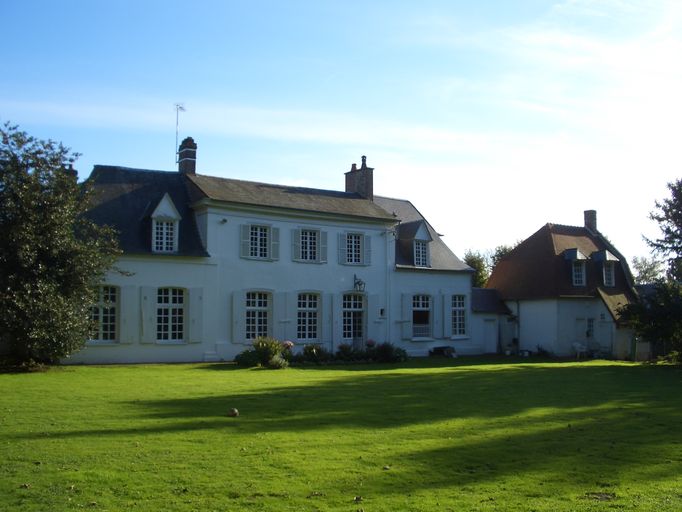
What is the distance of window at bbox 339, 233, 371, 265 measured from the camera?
113 feet

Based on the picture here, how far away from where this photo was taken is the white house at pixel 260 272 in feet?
92.6

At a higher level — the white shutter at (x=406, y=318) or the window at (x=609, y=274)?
the window at (x=609, y=274)

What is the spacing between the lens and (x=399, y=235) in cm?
3731

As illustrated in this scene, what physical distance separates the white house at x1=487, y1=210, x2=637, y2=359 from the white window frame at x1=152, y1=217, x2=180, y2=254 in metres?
19.8

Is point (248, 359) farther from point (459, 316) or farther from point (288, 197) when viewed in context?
point (459, 316)

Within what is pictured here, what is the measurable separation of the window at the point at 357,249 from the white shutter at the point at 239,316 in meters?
5.84

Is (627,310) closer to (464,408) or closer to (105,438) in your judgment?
(464,408)

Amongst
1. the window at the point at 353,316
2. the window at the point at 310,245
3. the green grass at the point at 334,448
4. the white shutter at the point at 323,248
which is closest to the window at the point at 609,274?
the window at the point at 353,316

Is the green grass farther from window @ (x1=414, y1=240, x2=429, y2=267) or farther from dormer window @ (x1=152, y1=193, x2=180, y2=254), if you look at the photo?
window @ (x1=414, y1=240, x2=429, y2=267)

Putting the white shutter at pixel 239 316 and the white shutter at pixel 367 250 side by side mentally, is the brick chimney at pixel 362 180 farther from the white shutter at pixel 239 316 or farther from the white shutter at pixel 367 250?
the white shutter at pixel 239 316

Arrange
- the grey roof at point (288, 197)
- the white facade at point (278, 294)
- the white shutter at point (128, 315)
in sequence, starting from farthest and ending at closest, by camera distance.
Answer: the grey roof at point (288, 197) → the white facade at point (278, 294) → the white shutter at point (128, 315)

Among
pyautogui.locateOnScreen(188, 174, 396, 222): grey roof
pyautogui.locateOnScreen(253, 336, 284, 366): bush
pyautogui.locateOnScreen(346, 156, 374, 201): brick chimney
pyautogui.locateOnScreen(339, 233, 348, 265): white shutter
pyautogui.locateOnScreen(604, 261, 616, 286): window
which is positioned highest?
pyautogui.locateOnScreen(346, 156, 374, 201): brick chimney

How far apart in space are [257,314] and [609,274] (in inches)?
820

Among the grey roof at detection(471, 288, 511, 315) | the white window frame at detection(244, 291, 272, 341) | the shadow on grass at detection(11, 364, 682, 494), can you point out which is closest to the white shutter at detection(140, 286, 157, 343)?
the white window frame at detection(244, 291, 272, 341)
